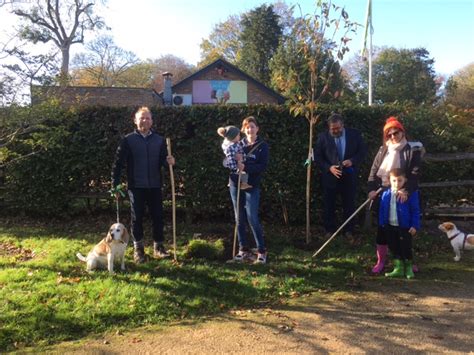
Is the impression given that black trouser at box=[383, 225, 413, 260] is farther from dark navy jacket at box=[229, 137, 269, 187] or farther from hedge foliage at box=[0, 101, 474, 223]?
hedge foliage at box=[0, 101, 474, 223]

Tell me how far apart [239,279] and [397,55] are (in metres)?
40.4

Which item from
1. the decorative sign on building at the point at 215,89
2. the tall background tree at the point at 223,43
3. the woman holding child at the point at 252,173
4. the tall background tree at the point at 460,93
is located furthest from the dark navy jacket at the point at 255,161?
the tall background tree at the point at 223,43

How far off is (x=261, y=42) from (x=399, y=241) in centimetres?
3674

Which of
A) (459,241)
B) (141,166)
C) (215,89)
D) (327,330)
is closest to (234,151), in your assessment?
(141,166)

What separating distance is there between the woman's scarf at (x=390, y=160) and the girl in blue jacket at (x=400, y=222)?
0.12 meters

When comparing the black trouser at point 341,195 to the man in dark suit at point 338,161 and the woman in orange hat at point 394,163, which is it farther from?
the woman in orange hat at point 394,163

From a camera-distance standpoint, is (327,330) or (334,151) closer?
(327,330)

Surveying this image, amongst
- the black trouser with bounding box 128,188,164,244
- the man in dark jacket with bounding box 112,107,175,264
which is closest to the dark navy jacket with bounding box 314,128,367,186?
the man in dark jacket with bounding box 112,107,175,264

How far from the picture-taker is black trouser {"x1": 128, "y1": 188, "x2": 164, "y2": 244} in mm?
6141

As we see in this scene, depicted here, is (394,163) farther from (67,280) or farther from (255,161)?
(67,280)

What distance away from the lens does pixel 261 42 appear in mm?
40031

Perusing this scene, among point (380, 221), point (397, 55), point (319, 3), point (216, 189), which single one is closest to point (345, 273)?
point (380, 221)

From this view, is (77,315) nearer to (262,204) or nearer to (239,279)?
(239,279)

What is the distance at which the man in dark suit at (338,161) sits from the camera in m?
6.86
